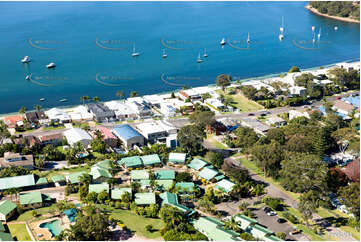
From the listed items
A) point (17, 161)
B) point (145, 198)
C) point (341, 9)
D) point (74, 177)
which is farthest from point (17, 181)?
point (341, 9)

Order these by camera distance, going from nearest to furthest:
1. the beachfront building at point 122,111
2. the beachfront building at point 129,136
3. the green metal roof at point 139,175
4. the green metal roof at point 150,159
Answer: the green metal roof at point 139,175 → the green metal roof at point 150,159 → the beachfront building at point 129,136 → the beachfront building at point 122,111

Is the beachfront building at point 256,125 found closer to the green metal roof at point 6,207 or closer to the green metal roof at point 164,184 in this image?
the green metal roof at point 164,184

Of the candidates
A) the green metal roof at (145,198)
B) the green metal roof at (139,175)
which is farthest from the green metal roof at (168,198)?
the green metal roof at (139,175)

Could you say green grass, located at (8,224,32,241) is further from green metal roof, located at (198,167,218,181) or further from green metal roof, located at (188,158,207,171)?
green metal roof, located at (188,158,207,171)

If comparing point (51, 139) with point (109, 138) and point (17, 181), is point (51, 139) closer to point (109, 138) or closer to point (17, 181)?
point (109, 138)

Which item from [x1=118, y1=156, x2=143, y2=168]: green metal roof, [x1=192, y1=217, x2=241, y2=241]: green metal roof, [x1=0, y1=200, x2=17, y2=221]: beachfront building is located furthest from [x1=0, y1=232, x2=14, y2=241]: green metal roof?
[x1=118, y1=156, x2=143, y2=168]: green metal roof
